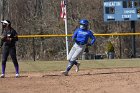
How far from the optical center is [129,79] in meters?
12.7

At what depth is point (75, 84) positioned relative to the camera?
11.9 meters

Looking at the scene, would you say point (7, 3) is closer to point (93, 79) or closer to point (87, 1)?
point (87, 1)

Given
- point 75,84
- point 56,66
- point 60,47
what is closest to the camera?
point 75,84

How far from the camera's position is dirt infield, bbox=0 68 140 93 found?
1083 cm

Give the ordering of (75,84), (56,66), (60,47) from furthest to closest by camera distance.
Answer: (60,47), (56,66), (75,84)

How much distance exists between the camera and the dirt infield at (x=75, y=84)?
10.8 metres

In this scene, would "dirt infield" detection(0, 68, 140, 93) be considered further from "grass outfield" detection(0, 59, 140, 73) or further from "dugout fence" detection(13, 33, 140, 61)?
"dugout fence" detection(13, 33, 140, 61)

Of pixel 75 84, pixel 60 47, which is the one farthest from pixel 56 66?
pixel 60 47

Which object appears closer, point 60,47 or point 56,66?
point 56,66

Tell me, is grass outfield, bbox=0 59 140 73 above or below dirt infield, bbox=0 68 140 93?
below

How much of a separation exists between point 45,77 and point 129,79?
2.74m

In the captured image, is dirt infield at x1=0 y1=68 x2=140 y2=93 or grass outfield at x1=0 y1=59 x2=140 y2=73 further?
grass outfield at x1=0 y1=59 x2=140 y2=73

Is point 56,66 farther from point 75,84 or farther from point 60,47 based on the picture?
point 60,47

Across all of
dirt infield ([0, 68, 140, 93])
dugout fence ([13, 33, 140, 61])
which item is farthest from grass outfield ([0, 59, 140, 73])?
dugout fence ([13, 33, 140, 61])
